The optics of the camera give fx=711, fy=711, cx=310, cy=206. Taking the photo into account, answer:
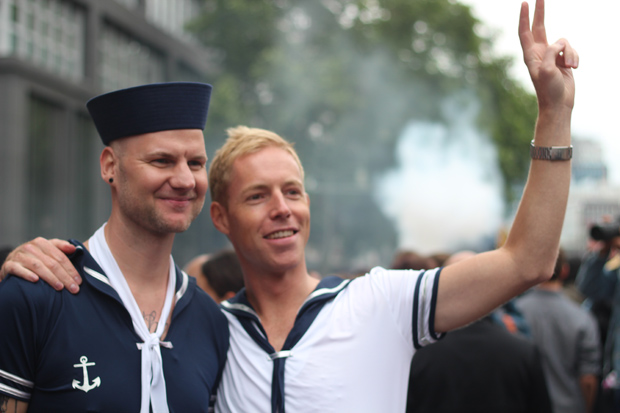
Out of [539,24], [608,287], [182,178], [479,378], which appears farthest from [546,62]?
[608,287]

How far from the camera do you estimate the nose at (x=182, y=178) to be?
8.71ft

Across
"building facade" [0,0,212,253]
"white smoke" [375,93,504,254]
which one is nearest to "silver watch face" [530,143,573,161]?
"building facade" [0,0,212,253]

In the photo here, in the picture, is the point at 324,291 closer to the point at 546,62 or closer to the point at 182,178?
the point at 182,178

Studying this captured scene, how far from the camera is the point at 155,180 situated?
265cm

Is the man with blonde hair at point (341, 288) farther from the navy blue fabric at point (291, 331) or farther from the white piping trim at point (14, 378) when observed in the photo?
the white piping trim at point (14, 378)

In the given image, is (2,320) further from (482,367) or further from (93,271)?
(482,367)

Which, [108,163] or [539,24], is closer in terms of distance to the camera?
[539,24]

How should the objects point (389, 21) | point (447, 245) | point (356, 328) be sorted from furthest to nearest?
point (447, 245) < point (389, 21) < point (356, 328)

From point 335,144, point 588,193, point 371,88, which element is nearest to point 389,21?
point 371,88

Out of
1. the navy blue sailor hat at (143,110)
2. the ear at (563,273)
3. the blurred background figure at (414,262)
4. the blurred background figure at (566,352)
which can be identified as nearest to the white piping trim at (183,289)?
the navy blue sailor hat at (143,110)

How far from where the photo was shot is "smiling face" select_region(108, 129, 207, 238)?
2.66 m

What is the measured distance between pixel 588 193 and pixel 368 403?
14648 centimetres

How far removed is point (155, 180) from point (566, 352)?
427 cm

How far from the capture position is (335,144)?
3108cm
